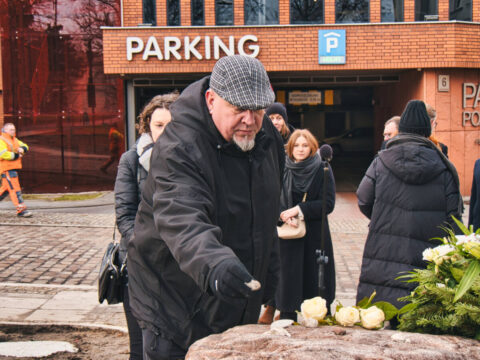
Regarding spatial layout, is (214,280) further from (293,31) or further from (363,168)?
(363,168)

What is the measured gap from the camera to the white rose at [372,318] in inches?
92.5

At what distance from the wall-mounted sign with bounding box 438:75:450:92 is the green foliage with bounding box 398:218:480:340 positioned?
14586mm

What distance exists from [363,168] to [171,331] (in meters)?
22.6

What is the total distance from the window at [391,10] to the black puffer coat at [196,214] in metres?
15.0

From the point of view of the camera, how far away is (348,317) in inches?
93.9

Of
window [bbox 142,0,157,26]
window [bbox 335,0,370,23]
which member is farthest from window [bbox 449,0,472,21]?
window [bbox 142,0,157,26]

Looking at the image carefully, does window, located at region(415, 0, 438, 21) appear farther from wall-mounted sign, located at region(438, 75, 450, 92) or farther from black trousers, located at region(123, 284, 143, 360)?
black trousers, located at region(123, 284, 143, 360)

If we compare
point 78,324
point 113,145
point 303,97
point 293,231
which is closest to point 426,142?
point 293,231

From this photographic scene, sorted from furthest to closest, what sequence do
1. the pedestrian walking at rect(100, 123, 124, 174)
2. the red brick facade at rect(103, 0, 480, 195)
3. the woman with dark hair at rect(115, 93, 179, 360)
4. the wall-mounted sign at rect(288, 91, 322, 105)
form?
the wall-mounted sign at rect(288, 91, 322, 105), the pedestrian walking at rect(100, 123, 124, 174), the red brick facade at rect(103, 0, 480, 195), the woman with dark hair at rect(115, 93, 179, 360)

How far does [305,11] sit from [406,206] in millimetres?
13638

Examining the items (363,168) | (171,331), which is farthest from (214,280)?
(363,168)

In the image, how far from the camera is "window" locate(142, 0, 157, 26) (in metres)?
17.0

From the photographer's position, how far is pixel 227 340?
2.18m

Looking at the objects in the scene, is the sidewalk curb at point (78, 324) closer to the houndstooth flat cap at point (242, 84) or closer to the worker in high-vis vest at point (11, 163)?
the houndstooth flat cap at point (242, 84)
